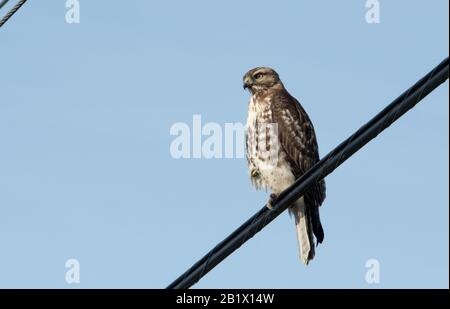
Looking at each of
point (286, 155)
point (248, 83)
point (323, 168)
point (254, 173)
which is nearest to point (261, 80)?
point (248, 83)

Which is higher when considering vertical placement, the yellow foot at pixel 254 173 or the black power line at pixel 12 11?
the black power line at pixel 12 11

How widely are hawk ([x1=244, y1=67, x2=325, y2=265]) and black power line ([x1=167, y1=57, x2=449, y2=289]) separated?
3.87 metres

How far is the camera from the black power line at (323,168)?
786cm

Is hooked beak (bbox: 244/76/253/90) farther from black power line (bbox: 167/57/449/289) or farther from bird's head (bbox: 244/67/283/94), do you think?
black power line (bbox: 167/57/449/289)

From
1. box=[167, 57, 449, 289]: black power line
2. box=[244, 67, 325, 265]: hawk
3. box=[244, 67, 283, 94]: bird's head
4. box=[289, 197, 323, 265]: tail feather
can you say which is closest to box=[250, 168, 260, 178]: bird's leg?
box=[244, 67, 325, 265]: hawk

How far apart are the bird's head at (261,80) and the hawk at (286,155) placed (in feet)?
1.86

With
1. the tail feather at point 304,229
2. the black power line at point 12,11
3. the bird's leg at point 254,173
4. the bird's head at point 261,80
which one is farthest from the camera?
the bird's head at point 261,80

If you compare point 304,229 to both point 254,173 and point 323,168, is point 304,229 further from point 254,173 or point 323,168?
point 323,168

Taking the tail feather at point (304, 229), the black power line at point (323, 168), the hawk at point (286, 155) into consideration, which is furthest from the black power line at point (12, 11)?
the tail feather at point (304, 229)

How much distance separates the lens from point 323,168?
873 centimetres

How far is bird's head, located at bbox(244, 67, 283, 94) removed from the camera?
15.0 m

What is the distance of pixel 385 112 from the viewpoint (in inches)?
320

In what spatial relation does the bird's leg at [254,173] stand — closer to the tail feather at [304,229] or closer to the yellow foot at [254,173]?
the yellow foot at [254,173]
